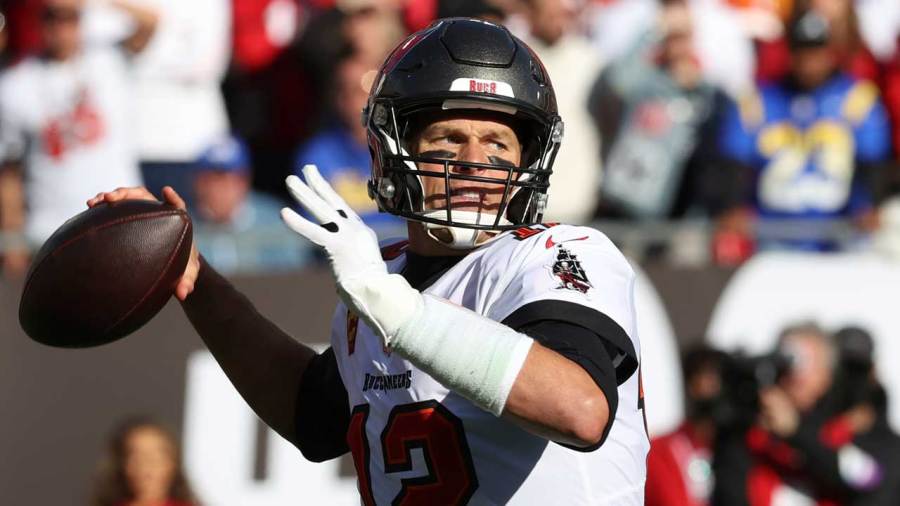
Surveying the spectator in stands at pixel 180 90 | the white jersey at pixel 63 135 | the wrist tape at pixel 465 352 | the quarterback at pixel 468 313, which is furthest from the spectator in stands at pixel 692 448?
the wrist tape at pixel 465 352

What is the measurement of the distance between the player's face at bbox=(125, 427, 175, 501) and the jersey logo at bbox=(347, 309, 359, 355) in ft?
9.05

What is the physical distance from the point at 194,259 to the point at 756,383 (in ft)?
12.5

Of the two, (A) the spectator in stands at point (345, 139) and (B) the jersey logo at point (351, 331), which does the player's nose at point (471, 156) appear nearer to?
(B) the jersey logo at point (351, 331)

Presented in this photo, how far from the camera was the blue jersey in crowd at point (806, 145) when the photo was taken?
8047 mm

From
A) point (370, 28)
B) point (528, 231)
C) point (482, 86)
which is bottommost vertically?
point (370, 28)

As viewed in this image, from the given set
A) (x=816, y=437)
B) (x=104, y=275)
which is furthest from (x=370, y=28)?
(x=104, y=275)

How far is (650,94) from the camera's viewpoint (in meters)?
7.80

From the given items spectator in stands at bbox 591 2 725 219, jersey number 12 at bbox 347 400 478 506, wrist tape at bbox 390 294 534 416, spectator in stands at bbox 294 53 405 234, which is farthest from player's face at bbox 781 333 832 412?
wrist tape at bbox 390 294 534 416

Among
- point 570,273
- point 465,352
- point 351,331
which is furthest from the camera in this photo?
point 351,331

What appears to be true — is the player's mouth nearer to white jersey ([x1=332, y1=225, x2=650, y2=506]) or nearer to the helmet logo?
white jersey ([x1=332, y1=225, x2=650, y2=506])

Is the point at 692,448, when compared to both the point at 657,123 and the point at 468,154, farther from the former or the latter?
the point at 468,154

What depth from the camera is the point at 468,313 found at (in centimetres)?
266

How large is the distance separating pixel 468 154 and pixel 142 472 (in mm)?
3160

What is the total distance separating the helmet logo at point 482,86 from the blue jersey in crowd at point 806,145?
5089mm
